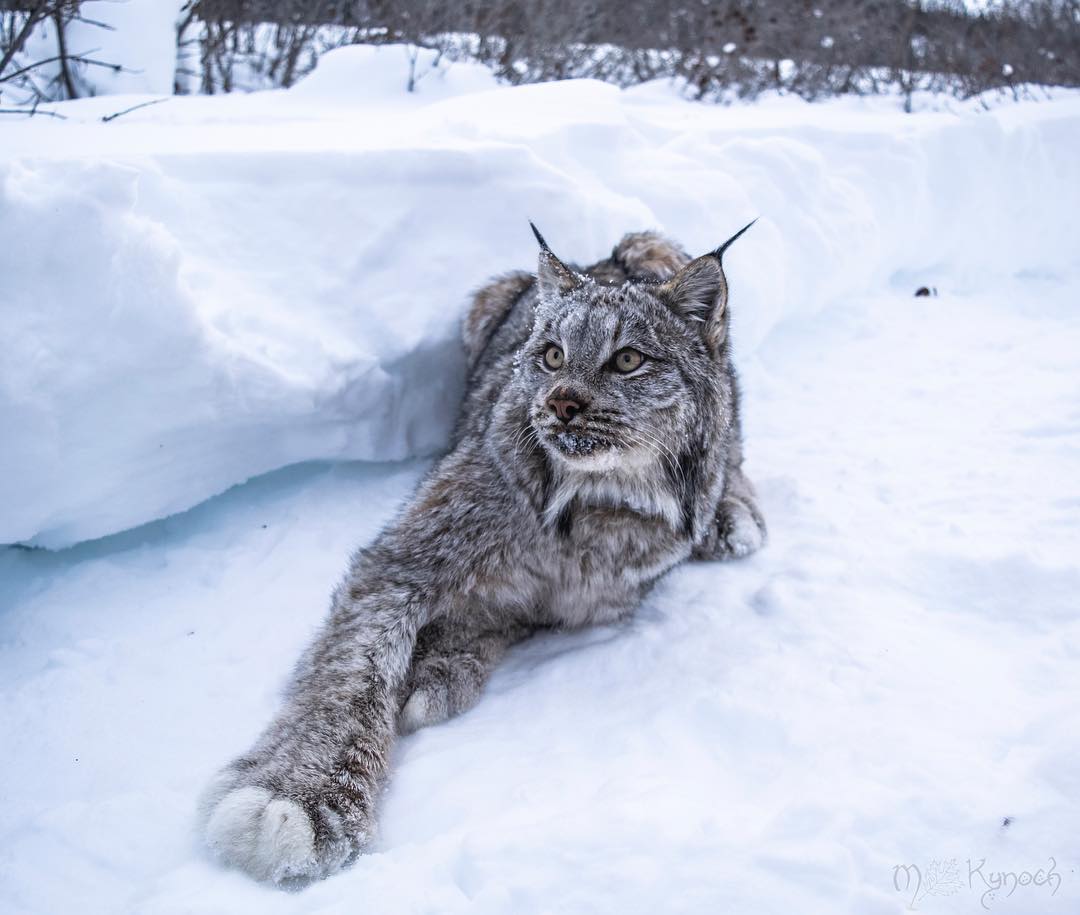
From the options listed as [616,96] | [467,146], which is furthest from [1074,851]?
[616,96]

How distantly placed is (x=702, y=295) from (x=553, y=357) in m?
0.56

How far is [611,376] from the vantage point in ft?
8.90

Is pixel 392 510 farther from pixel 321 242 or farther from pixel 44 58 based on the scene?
pixel 44 58

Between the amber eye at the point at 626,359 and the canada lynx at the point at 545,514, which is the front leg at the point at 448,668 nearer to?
the canada lynx at the point at 545,514

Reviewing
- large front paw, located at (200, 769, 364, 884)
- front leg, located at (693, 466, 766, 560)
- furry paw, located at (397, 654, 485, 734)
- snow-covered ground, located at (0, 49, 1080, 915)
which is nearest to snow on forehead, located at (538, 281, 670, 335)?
front leg, located at (693, 466, 766, 560)

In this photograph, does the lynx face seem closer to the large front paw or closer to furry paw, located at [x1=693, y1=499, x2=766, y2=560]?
furry paw, located at [x1=693, y1=499, x2=766, y2=560]

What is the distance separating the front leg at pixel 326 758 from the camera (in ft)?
6.63

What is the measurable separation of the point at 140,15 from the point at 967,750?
241 inches

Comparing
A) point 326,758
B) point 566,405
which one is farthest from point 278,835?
point 566,405

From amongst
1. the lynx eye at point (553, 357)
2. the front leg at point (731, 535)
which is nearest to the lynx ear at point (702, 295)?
the lynx eye at point (553, 357)

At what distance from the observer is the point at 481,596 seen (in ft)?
9.41

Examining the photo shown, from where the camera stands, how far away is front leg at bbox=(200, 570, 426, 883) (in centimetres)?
202

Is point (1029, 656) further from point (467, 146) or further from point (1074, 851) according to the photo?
point (467, 146)

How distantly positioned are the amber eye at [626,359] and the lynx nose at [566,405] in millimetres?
261
